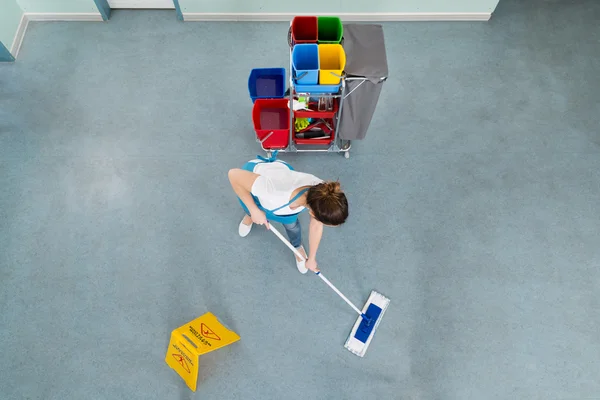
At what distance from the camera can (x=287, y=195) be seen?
216 cm

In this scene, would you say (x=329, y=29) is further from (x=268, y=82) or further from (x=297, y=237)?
(x=297, y=237)

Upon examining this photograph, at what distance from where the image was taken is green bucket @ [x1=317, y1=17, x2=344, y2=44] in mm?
2775

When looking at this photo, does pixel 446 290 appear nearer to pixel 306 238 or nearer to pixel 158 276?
pixel 306 238

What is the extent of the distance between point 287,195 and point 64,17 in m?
3.55

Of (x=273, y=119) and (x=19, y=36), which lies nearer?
(x=273, y=119)

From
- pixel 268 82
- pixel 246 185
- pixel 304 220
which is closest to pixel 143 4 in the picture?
pixel 268 82

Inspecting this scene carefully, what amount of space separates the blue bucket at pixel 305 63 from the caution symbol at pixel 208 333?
1.73 meters

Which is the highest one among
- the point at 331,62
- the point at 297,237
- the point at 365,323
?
the point at 331,62

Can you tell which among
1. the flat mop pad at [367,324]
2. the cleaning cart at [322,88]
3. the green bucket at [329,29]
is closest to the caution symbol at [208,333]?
the flat mop pad at [367,324]

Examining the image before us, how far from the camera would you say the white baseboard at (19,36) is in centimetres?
392

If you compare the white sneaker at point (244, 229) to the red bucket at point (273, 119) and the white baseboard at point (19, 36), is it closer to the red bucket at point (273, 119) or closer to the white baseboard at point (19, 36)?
the red bucket at point (273, 119)

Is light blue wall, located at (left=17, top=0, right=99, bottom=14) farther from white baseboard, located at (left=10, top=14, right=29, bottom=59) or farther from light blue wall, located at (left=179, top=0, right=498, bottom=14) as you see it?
light blue wall, located at (left=179, top=0, right=498, bottom=14)

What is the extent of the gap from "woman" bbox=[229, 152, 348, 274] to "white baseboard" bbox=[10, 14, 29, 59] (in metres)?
3.14

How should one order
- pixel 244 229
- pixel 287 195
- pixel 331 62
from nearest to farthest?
pixel 287 195, pixel 331 62, pixel 244 229
